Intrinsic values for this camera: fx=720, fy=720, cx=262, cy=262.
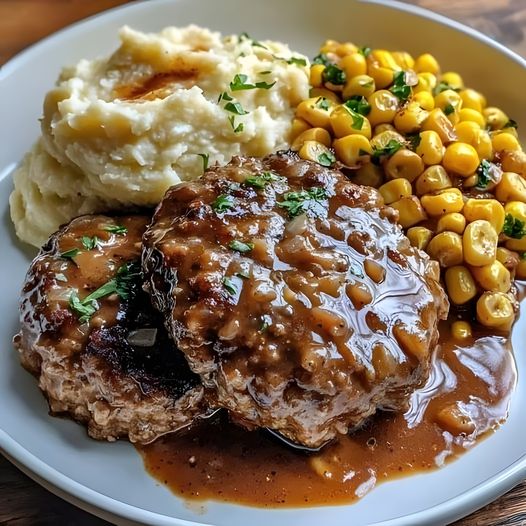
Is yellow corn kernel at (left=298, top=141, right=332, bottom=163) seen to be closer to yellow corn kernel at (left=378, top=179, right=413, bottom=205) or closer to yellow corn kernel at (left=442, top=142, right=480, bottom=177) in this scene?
yellow corn kernel at (left=378, top=179, right=413, bottom=205)

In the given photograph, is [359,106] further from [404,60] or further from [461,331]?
[461,331]

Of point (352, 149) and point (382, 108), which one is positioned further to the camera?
point (382, 108)

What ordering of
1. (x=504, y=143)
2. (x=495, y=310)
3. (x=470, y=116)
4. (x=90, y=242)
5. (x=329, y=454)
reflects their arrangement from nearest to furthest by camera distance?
(x=329, y=454), (x=90, y=242), (x=495, y=310), (x=504, y=143), (x=470, y=116)

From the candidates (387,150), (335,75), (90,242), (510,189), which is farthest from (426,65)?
(90,242)

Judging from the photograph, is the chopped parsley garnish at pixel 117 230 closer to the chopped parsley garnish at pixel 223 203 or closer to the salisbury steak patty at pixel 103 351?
the salisbury steak patty at pixel 103 351

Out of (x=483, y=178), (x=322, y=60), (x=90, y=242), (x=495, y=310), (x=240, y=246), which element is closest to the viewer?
(x=240, y=246)

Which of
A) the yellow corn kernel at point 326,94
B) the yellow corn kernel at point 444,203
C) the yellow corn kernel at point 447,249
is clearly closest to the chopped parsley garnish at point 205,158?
the yellow corn kernel at point 326,94
